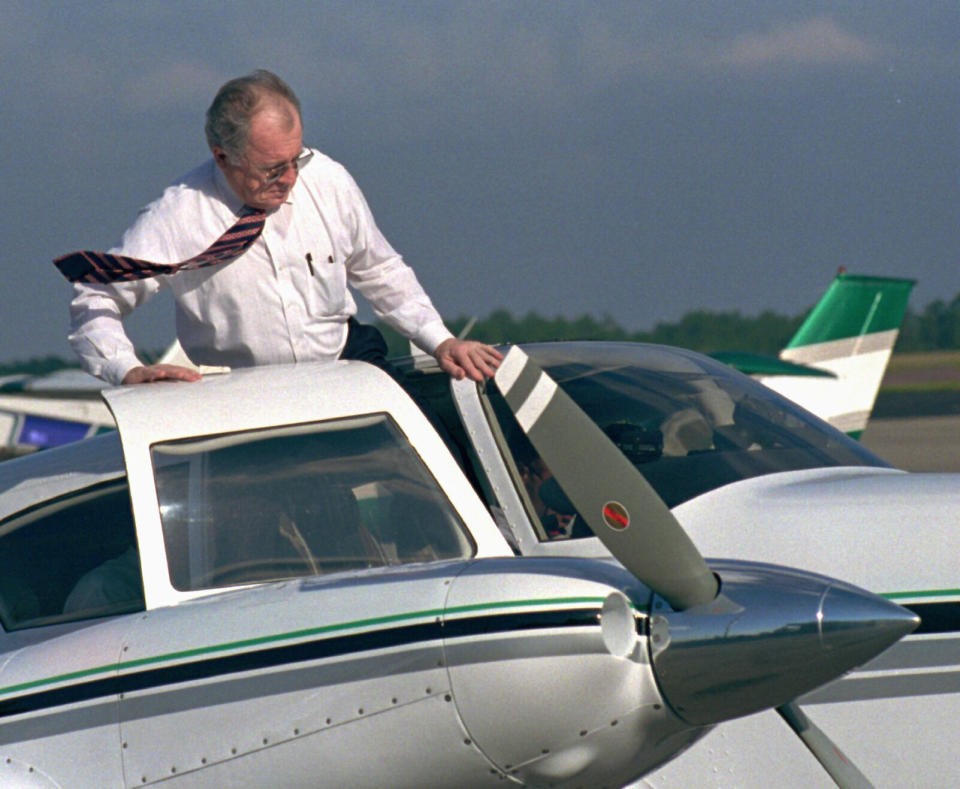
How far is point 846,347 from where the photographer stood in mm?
16922

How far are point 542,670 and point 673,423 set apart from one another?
141cm

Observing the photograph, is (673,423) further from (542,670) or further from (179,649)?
(179,649)

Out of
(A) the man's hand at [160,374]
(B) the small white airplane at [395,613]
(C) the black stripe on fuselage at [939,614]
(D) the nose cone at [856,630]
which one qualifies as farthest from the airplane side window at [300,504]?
(C) the black stripe on fuselage at [939,614]

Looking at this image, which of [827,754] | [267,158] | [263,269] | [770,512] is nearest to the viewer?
[827,754]

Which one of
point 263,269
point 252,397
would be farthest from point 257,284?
point 252,397

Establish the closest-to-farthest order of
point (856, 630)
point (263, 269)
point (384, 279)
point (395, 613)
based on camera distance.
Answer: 1. point (856, 630)
2. point (395, 613)
3. point (263, 269)
4. point (384, 279)

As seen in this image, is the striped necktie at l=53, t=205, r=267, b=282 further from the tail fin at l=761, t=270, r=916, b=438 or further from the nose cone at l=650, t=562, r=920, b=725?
the tail fin at l=761, t=270, r=916, b=438

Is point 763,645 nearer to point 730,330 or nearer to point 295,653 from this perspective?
point 295,653

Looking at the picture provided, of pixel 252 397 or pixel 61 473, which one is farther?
pixel 61 473

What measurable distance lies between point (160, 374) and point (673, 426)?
1.65 m

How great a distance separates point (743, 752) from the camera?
3463 mm

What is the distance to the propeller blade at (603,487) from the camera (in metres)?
2.89

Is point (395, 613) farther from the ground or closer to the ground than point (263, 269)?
closer to the ground

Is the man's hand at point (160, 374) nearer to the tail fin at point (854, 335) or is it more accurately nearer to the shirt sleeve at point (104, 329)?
the shirt sleeve at point (104, 329)
